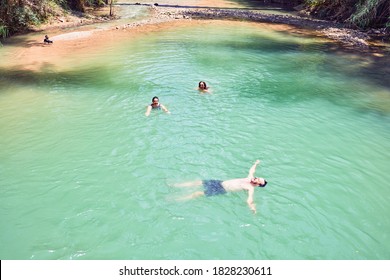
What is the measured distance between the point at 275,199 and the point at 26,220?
6.56 m

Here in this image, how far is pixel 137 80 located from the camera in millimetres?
17312

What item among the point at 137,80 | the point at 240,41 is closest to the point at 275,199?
the point at 137,80

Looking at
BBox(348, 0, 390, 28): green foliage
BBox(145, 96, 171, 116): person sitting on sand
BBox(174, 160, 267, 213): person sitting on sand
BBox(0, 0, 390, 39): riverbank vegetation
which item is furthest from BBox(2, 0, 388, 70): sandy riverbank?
BBox(174, 160, 267, 213): person sitting on sand

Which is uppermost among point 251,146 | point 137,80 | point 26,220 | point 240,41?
point 240,41

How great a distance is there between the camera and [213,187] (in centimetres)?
935

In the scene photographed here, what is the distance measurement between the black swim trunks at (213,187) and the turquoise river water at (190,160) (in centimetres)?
24

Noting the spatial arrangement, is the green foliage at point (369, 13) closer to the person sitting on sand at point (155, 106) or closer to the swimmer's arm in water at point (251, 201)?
the person sitting on sand at point (155, 106)

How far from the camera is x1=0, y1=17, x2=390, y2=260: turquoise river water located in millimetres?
7711

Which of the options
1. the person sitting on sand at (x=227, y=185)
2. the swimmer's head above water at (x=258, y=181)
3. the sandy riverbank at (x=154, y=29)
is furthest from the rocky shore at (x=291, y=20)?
the person sitting on sand at (x=227, y=185)

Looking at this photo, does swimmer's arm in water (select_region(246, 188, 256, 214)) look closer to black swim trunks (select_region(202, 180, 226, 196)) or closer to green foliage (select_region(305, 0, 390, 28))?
black swim trunks (select_region(202, 180, 226, 196))

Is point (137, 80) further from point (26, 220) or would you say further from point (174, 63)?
point (26, 220)

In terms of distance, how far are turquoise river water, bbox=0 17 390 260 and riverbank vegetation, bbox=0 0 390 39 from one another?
8.04 meters

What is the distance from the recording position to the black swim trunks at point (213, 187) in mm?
9177

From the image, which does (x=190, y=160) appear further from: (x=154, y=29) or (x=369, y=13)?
Result: (x=369, y=13)
